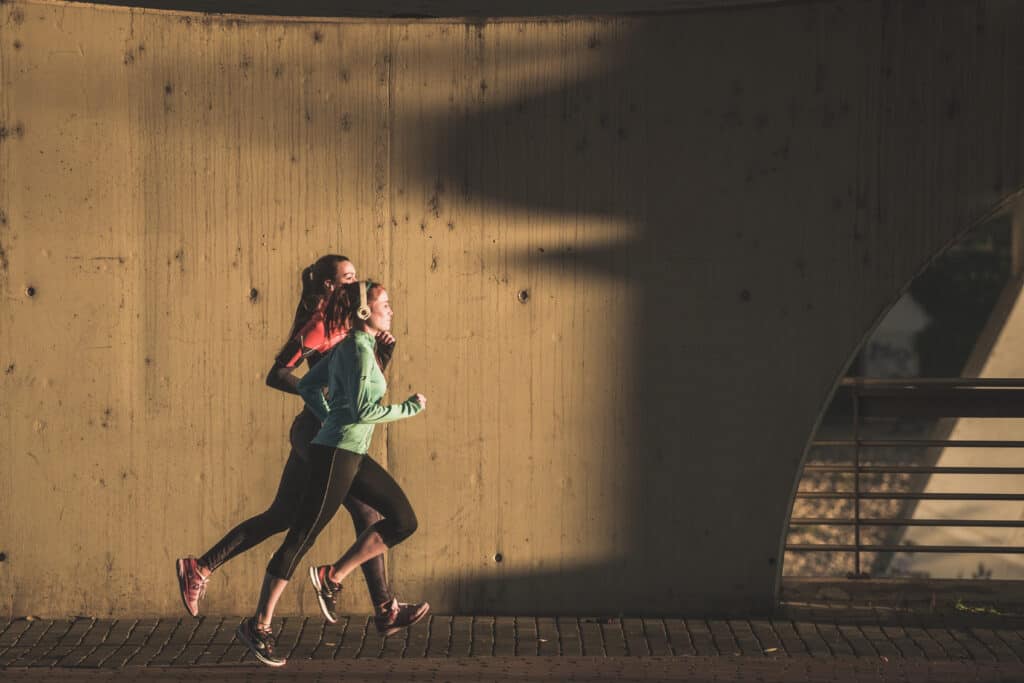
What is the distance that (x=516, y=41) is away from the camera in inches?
333

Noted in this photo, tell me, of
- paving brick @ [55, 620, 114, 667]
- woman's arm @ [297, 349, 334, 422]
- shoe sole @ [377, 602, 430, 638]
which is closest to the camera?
paving brick @ [55, 620, 114, 667]

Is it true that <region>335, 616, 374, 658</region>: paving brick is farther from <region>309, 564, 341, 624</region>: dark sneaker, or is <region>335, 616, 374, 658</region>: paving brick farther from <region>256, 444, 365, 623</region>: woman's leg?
<region>256, 444, 365, 623</region>: woman's leg

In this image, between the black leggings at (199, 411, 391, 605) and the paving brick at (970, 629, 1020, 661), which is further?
the black leggings at (199, 411, 391, 605)

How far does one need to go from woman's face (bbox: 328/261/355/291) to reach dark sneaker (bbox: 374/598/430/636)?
1764mm

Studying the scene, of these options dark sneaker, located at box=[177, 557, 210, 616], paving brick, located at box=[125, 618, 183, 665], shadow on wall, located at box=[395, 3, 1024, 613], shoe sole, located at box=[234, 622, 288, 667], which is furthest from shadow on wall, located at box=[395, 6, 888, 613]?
paving brick, located at box=[125, 618, 183, 665]

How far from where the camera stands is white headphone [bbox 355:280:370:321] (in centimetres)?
805

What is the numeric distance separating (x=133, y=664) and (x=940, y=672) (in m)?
3.95

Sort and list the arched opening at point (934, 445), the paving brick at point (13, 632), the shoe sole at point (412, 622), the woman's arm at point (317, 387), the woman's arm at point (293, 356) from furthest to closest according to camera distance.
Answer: the arched opening at point (934, 445)
the woman's arm at point (293, 356)
the shoe sole at point (412, 622)
the woman's arm at point (317, 387)
the paving brick at point (13, 632)

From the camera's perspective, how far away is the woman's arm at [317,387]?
8.04 meters

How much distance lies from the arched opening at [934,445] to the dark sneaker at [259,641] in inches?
115

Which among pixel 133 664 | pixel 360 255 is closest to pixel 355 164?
pixel 360 255

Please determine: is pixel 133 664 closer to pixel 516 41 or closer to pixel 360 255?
pixel 360 255

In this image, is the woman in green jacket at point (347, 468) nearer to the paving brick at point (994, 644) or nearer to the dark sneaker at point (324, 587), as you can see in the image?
the dark sneaker at point (324, 587)

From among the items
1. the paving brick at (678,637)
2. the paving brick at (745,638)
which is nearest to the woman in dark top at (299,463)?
the paving brick at (678,637)
